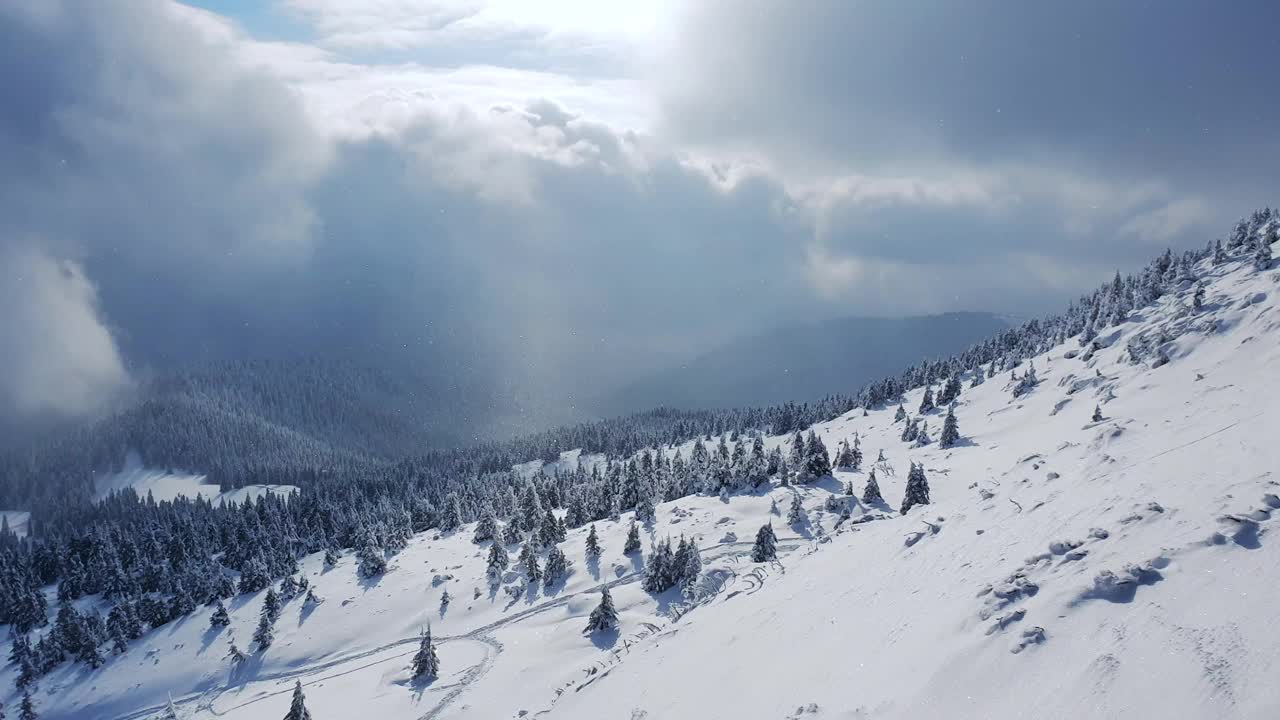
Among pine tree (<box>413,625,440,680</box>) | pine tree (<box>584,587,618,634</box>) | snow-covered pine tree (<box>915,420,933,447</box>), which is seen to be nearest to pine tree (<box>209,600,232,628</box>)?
pine tree (<box>413,625,440,680</box>)

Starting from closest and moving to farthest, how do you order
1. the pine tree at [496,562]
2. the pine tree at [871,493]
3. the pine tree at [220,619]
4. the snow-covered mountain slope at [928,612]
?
the snow-covered mountain slope at [928,612]
the pine tree at [871,493]
the pine tree at [496,562]
the pine tree at [220,619]

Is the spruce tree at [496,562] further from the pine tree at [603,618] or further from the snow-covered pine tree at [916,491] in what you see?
the snow-covered pine tree at [916,491]

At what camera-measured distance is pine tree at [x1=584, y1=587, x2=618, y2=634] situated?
206 ft

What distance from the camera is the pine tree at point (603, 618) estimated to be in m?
62.8

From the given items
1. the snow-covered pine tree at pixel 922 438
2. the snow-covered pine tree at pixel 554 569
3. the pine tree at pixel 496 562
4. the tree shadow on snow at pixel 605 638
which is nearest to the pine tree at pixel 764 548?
the tree shadow on snow at pixel 605 638

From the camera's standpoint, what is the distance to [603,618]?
63031 millimetres

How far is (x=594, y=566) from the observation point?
8262cm

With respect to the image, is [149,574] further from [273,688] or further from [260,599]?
[273,688]

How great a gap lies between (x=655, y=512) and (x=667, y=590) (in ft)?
90.7

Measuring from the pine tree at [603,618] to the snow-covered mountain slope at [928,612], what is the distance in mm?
2220

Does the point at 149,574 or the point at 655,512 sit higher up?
the point at 149,574

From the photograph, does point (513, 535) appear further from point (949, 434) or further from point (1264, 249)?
point (1264, 249)

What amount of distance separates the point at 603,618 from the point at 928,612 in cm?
4371

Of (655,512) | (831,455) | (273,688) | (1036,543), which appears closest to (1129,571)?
(1036,543)
